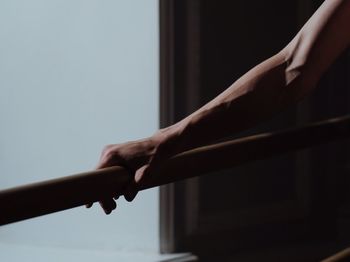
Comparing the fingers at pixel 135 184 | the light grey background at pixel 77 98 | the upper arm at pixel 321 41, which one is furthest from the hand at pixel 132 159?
the light grey background at pixel 77 98

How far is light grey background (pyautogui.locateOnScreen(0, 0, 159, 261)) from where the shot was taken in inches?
70.3

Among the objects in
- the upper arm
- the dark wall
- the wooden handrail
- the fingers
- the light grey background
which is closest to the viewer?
the wooden handrail

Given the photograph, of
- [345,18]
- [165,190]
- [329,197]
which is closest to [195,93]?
[165,190]

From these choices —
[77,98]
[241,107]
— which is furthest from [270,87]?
[77,98]

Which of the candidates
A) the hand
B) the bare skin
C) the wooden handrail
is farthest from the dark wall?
the hand

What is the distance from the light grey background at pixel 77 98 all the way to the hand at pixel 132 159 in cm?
111

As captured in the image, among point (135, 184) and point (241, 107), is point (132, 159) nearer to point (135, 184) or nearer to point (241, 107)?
point (135, 184)

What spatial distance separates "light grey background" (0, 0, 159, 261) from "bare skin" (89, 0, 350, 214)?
3.21 ft

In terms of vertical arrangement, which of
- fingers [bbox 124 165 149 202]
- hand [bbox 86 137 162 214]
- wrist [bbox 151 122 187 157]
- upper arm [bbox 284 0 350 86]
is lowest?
fingers [bbox 124 165 149 202]

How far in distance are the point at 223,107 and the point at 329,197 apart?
1.75 metres

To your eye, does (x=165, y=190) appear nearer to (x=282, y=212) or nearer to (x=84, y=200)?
(x=282, y=212)

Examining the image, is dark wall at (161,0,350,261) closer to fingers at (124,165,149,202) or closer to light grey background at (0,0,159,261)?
light grey background at (0,0,159,261)

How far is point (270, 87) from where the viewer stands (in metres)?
→ 0.81

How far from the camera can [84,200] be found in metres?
0.60
